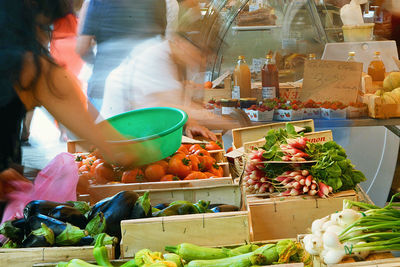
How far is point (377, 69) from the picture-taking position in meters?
4.23

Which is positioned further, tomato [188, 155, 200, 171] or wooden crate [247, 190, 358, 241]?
tomato [188, 155, 200, 171]

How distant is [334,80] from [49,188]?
7.89ft

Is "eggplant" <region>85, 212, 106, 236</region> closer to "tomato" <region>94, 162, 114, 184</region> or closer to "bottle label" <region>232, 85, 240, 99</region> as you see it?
"tomato" <region>94, 162, 114, 184</region>

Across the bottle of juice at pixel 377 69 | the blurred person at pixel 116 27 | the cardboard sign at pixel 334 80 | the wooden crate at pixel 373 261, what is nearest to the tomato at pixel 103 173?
the blurred person at pixel 116 27

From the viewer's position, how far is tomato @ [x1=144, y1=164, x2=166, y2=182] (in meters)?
2.78

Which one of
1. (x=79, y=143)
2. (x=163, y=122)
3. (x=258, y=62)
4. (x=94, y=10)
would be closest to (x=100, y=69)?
(x=94, y=10)

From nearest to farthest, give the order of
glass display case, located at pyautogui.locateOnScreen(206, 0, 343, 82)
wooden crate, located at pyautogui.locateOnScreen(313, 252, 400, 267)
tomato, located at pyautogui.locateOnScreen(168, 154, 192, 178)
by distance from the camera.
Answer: wooden crate, located at pyautogui.locateOnScreen(313, 252, 400, 267)
tomato, located at pyautogui.locateOnScreen(168, 154, 192, 178)
glass display case, located at pyautogui.locateOnScreen(206, 0, 343, 82)

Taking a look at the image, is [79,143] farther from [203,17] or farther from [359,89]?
[359,89]

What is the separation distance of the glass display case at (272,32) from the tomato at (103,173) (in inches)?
81.6

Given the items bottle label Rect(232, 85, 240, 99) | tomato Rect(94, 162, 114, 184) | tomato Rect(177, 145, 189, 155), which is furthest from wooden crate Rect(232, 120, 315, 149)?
bottle label Rect(232, 85, 240, 99)

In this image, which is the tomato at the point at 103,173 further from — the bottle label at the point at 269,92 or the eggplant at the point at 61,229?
the bottle label at the point at 269,92

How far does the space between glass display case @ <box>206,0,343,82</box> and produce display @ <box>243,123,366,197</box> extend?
7.25 feet

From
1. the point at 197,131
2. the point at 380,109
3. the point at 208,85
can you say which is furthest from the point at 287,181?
the point at 208,85

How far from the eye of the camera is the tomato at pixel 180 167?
113 inches
